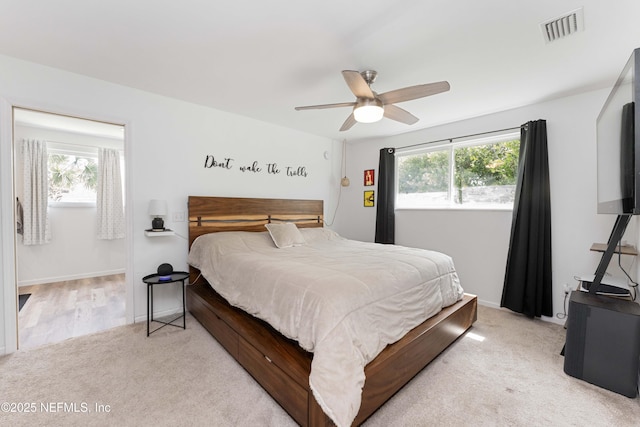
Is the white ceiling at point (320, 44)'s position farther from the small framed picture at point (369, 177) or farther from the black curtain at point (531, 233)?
the small framed picture at point (369, 177)

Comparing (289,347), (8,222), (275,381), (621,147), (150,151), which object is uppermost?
(150,151)

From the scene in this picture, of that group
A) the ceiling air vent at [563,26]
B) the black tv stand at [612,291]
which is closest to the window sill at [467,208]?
the black tv stand at [612,291]

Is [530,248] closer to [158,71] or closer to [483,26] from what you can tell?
[483,26]

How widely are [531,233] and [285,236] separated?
274 centimetres

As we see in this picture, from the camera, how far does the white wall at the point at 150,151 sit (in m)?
2.25

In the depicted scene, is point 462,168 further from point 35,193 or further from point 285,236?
point 35,193

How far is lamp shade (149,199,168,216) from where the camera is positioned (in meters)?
2.78

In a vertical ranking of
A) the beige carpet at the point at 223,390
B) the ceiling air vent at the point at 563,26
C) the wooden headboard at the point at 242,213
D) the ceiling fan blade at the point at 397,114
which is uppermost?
the ceiling air vent at the point at 563,26

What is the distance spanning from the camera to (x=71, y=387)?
72.0 inches

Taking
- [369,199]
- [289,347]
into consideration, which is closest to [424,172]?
[369,199]

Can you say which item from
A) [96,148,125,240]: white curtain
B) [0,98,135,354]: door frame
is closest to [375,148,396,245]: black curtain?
[0,98,135,354]: door frame

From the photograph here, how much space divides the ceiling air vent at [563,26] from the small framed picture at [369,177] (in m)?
2.84

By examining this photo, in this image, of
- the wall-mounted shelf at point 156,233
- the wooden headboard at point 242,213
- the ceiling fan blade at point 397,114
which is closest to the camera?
the ceiling fan blade at point 397,114

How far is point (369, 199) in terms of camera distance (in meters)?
4.64
